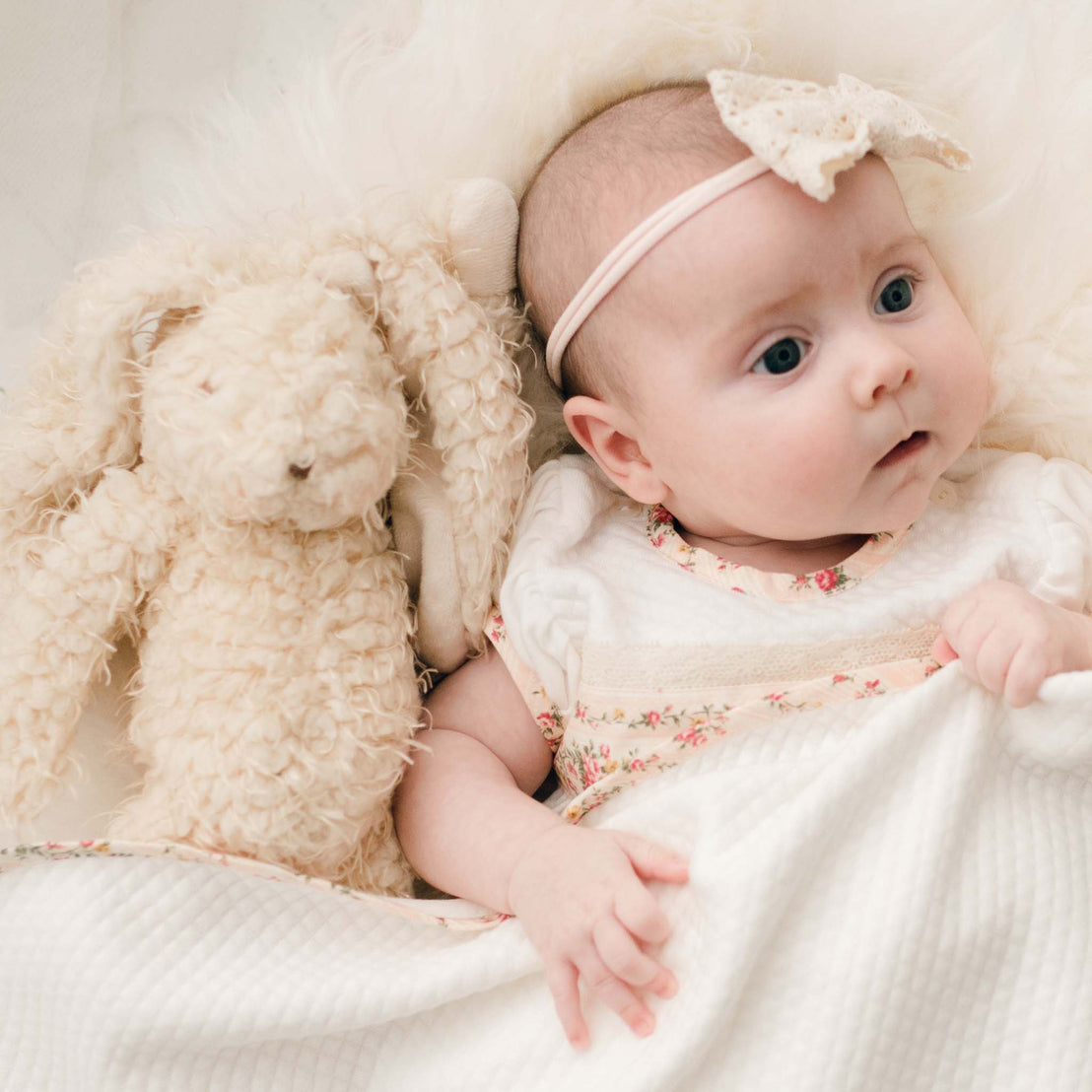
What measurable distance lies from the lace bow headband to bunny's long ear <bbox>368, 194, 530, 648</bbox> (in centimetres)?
10

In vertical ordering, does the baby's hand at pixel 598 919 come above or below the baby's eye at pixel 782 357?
below

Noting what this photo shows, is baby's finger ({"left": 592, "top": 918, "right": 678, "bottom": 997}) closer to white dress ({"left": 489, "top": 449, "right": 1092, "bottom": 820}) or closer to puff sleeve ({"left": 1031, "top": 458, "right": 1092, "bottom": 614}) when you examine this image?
white dress ({"left": 489, "top": 449, "right": 1092, "bottom": 820})

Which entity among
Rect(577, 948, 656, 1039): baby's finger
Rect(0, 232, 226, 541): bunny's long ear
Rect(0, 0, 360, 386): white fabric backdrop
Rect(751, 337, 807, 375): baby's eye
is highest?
Rect(0, 0, 360, 386): white fabric backdrop

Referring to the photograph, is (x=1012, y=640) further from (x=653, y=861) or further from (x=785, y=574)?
(x=653, y=861)

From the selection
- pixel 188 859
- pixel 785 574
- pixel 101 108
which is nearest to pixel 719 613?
pixel 785 574

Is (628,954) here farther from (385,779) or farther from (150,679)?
(150,679)

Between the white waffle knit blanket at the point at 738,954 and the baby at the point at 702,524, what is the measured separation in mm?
40

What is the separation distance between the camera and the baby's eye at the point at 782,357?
0.96 m

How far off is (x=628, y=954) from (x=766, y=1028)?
114 millimetres

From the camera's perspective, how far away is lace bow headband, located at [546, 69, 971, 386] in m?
0.88

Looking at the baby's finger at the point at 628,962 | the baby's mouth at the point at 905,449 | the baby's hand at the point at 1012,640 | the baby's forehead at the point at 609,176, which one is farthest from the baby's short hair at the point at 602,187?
the baby's finger at the point at 628,962

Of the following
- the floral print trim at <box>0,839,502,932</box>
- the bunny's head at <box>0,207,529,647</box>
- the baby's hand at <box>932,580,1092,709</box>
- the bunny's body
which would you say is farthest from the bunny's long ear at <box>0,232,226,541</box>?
the baby's hand at <box>932,580,1092,709</box>

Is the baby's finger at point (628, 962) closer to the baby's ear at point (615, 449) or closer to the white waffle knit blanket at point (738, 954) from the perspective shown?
the white waffle knit blanket at point (738, 954)

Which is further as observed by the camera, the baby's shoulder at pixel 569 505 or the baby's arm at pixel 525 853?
the baby's shoulder at pixel 569 505
